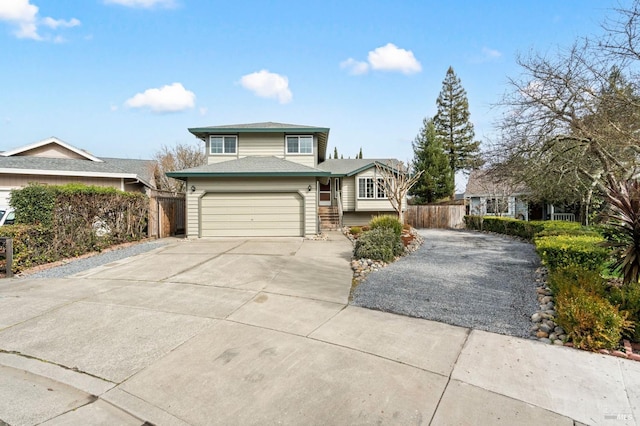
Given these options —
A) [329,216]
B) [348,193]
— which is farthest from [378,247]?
[348,193]

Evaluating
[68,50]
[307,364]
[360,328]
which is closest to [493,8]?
[360,328]

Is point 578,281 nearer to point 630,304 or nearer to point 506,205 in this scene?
point 630,304

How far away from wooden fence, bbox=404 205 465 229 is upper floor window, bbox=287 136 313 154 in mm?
10603

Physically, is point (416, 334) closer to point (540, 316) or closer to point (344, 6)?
point (540, 316)

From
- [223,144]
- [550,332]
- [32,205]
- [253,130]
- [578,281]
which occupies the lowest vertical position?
[550,332]

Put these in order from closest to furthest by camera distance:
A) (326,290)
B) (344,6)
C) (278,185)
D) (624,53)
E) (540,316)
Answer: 1. (540,316)
2. (326,290)
3. (624,53)
4. (344,6)
5. (278,185)

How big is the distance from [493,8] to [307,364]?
431 inches

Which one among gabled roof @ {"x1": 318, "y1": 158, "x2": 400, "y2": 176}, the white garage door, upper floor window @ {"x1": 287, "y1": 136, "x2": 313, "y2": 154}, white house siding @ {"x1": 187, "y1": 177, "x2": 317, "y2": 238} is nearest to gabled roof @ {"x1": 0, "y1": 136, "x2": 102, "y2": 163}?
white house siding @ {"x1": 187, "y1": 177, "x2": 317, "y2": 238}

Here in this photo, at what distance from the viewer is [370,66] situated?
1605cm

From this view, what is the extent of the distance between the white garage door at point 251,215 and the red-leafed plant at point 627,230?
32.5ft

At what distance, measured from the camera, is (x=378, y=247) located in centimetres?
886

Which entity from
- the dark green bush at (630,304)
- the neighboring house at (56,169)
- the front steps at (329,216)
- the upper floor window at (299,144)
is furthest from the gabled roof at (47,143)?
the dark green bush at (630,304)

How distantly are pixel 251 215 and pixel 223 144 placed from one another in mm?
5274

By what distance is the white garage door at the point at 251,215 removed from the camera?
13391mm
